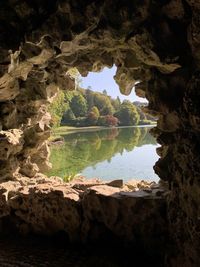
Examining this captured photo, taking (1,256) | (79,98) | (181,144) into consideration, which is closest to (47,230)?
(1,256)

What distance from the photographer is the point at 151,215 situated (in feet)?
24.2

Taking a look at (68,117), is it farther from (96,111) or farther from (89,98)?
(89,98)

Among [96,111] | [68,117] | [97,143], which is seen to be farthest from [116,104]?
[97,143]

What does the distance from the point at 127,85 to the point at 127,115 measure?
63569 millimetres

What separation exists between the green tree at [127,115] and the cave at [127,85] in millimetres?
62659

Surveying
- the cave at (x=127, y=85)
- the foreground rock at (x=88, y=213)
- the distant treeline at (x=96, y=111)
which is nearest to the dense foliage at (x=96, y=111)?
the distant treeline at (x=96, y=111)

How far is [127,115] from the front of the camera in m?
73.1

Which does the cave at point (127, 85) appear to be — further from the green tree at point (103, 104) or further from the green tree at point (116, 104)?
the green tree at point (116, 104)

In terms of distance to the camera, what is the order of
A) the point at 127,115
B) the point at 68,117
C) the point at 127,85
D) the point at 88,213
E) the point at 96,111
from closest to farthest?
1. the point at 88,213
2. the point at 127,85
3. the point at 68,117
4. the point at 96,111
5. the point at 127,115

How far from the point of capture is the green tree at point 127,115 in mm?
72188

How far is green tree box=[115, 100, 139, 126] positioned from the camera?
237ft

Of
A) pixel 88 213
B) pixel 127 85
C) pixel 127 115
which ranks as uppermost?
pixel 127 115

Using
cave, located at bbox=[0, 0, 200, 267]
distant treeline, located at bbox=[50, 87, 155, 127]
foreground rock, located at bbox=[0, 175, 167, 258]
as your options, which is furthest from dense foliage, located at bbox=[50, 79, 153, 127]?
cave, located at bbox=[0, 0, 200, 267]

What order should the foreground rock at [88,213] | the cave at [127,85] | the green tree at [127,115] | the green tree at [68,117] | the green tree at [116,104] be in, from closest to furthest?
the cave at [127,85]
the foreground rock at [88,213]
the green tree at [68,117]
the green tree at [127,115]
the green tree at [116,104]
